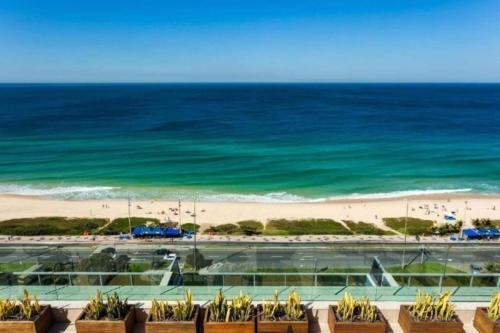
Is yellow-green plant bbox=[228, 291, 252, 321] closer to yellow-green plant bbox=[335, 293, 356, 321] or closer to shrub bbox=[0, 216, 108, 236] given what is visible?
yellow-green plant bbox=[335, 293, 356, 321]

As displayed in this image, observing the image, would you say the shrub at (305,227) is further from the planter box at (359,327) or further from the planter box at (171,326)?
the planter box at (171,326)

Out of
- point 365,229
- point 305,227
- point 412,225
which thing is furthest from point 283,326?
point 412,225

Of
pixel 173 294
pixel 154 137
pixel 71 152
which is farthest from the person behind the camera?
pixel 154 137

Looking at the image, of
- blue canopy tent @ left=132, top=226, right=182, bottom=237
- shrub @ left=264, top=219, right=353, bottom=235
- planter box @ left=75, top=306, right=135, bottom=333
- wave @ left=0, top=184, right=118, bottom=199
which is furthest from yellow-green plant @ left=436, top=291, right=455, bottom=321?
wave @ left=0, top=184, right=118, bottom=199

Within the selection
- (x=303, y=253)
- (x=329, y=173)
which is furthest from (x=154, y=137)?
(x=303, y=253)

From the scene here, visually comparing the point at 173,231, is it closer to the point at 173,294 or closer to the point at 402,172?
the point at 173,294
